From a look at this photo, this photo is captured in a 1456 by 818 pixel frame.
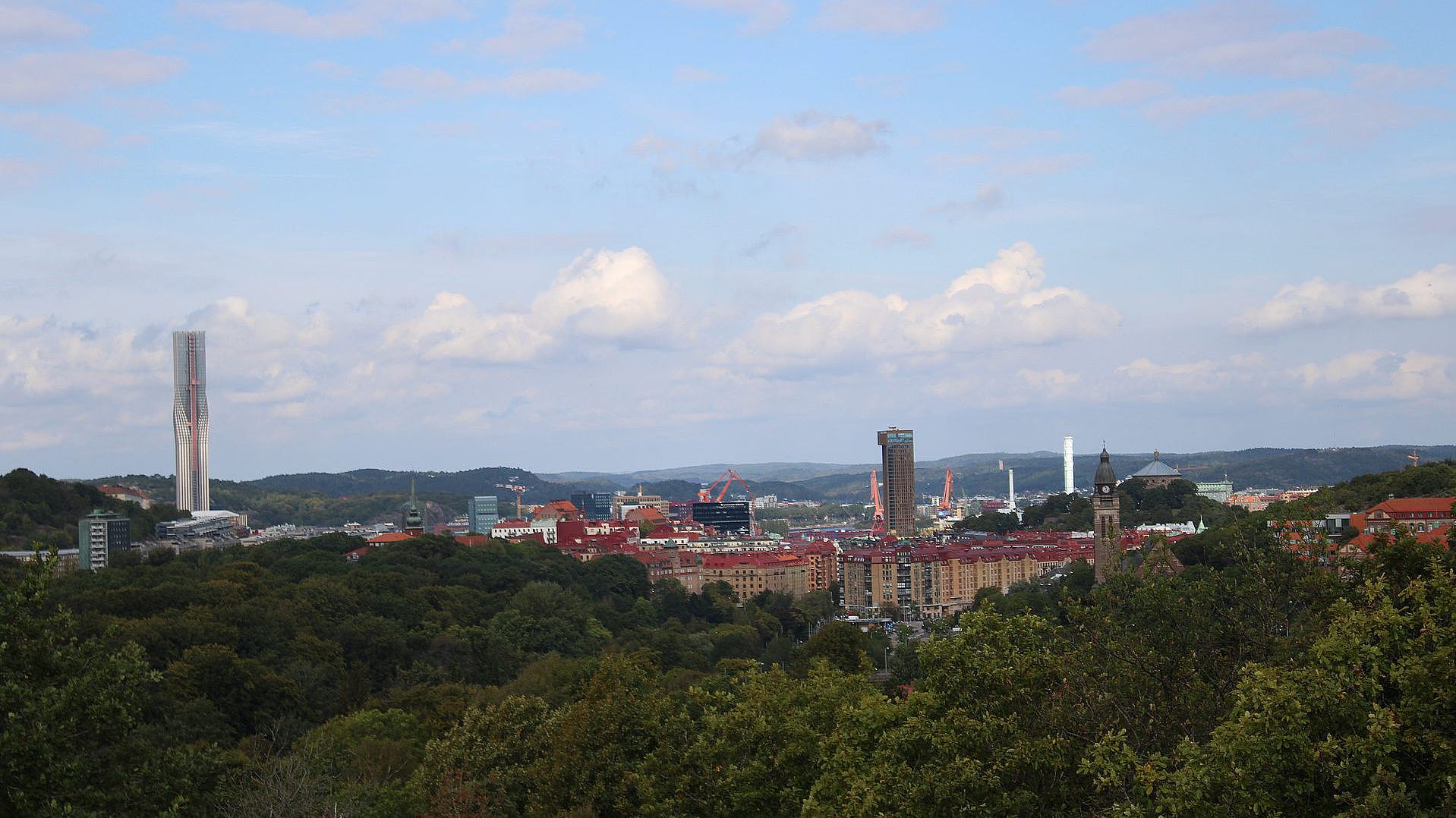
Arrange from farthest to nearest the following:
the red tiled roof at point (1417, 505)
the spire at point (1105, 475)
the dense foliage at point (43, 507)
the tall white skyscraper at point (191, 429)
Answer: the tall white skyscraper at point (191, 429) < the dense foliage at point (43, 507) < the spire at point (1105, 475) < the red tiled roof at point (1417, 505)

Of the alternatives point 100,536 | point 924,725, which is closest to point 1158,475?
point 100,536

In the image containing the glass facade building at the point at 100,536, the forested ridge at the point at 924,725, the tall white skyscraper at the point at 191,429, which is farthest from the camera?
the tall white skyscraper at the point at 191,429

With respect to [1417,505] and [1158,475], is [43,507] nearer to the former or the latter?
[1417,505]

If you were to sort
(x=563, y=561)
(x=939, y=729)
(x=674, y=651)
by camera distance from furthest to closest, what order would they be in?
(x=563, y=561), (x=674, y=651), (x=939, y=729)

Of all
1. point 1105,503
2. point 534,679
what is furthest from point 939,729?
point 1105,503

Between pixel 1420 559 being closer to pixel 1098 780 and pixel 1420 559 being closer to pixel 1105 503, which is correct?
pixel 1098 780

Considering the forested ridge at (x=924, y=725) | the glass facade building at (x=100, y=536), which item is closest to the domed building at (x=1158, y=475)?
the glass facade building at (x=100, y=536)

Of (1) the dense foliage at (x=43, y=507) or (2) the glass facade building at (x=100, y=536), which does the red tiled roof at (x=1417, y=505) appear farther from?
(1) the dense foliage at (x=43, y=507)
